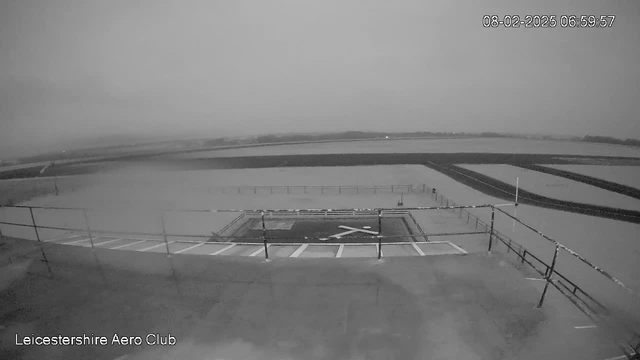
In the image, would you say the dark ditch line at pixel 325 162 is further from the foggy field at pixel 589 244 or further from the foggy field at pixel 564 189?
the foggy field at pixel 589 244

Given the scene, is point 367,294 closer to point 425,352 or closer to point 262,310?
point 425,352

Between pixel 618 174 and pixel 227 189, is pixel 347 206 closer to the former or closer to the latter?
pixel 227 189

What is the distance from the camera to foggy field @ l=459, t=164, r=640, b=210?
25.1 meters

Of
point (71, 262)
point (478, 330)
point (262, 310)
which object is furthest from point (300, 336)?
point (71, 262)

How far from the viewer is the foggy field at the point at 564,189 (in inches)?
989

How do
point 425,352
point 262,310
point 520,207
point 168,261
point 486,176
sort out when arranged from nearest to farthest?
point 425,352 → point 262,310 → point 168,261 → point 520,207 → point 486,176

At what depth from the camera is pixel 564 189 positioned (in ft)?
101

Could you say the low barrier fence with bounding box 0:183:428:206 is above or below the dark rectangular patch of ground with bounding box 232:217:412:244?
above

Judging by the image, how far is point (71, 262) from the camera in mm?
5930

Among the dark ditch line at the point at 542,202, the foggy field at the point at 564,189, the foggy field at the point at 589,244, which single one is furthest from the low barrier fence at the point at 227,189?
the foggy field at the point at 564,189

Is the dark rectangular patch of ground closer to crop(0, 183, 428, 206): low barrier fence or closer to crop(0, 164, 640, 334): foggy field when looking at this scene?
crop(0, 164, 640, 334): foggy field

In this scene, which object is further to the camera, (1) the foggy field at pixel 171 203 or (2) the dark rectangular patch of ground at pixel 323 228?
(1) the foggy field at pixel 171 203

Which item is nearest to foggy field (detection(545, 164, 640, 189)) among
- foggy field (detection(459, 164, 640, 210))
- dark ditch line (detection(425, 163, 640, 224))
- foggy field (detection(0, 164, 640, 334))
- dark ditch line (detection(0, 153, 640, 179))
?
foggy field (detection(459, 164, 640, 210))

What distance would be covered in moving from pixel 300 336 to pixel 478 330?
2548 mm
